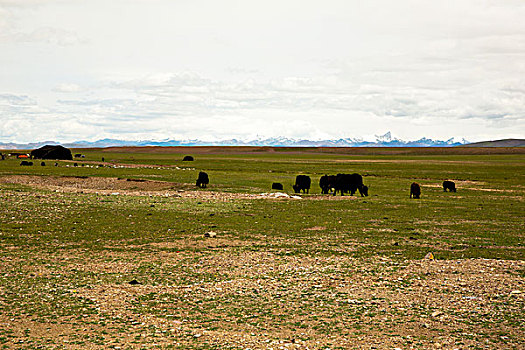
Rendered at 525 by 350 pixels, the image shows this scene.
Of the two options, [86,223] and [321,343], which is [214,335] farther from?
[86,223]

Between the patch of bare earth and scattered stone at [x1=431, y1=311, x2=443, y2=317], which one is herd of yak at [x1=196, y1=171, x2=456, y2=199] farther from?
scattered stone at [x1=431, y1=311, x2=443, y2=317]

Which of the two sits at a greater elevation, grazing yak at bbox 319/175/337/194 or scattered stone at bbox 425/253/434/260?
grazing yak at bbox 319/175/337/194

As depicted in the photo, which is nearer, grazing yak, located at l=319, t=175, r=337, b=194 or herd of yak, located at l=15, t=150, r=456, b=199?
herd of yak, located at l=15, t=150, r=456, b=199

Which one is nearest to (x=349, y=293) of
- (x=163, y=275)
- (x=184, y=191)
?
(x=163, y=275)

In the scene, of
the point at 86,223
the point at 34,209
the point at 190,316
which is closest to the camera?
the point at 190,316

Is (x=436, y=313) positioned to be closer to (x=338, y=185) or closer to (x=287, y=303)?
(x=287, y=303)

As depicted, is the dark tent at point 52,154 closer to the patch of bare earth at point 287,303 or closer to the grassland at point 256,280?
the grassland at point 256,280

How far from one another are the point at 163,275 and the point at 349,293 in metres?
5.07

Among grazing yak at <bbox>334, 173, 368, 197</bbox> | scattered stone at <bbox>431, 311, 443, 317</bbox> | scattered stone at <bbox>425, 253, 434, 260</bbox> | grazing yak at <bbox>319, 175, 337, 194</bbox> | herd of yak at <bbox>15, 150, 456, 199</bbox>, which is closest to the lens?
scattered stone at <bbox>431, 311, 443, 317</bbox>

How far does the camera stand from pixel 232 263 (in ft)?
47.3

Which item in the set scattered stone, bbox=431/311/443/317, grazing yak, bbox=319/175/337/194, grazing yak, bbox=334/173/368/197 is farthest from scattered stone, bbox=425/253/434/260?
grazing yak, bbox=319/175/337/194

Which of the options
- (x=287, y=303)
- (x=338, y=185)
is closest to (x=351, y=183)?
(x=338, y=185)

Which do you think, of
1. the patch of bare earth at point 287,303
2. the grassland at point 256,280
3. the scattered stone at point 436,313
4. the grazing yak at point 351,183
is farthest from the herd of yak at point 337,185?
the scattered stone at point 436,313

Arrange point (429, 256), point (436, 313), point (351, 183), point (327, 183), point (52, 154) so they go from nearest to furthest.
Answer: point (436, 313)
point (429, 256)
point (351, 183)
point (327, 183)
point (52, 154)
